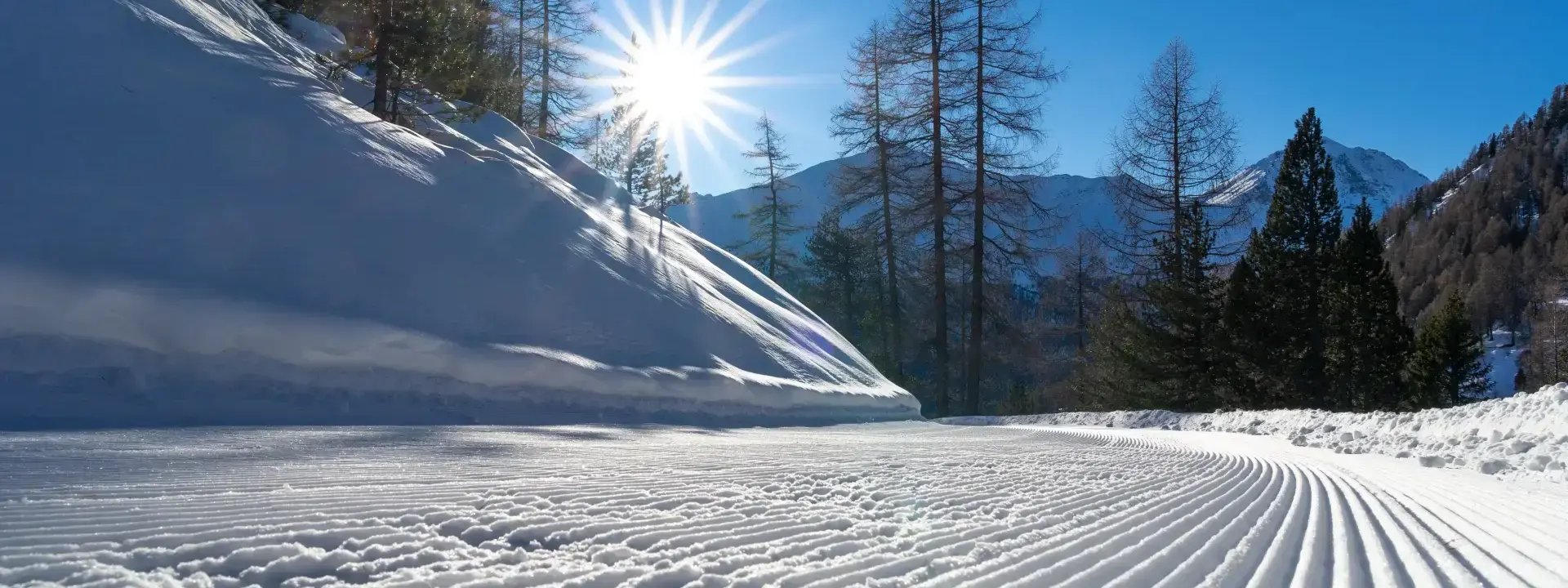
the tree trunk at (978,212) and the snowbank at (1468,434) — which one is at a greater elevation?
the tree trunk at (978,212)

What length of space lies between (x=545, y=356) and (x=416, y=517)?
471 centimetres

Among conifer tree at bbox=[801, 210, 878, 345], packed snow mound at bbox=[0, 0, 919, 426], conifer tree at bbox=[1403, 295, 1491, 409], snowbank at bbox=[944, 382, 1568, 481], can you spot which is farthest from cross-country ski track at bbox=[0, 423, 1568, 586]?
conifer tree at bbox=[1403, 295, 1491, 409]

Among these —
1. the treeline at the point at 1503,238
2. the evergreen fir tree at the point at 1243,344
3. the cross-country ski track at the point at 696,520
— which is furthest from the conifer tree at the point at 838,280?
the treeline at the point at 1503,238

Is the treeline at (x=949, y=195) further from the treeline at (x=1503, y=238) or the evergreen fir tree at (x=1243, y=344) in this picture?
the treeline at (x=1503, y=238)

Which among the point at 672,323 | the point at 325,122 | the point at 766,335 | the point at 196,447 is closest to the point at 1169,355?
the point at 766,335

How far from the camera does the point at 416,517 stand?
221 cm

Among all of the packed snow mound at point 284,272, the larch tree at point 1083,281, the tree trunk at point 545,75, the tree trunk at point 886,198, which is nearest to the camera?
the packed snow mound at point 284,272

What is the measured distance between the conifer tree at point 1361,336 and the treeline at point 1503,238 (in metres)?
37.9

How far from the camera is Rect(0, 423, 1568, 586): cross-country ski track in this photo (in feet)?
5.98

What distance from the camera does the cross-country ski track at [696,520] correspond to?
1822mm

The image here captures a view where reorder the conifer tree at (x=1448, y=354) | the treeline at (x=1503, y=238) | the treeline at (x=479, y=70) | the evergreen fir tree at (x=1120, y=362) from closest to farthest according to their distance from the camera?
the treeline at (x=479, y=70)
the evergreen fir tree at (x=1120, y=362)
the conifer tree at (x=1448, y=354)
the treeline at (x=1503, y=238)

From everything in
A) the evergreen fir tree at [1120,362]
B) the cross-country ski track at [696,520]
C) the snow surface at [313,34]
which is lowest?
the cross-country ski track at [696,520]

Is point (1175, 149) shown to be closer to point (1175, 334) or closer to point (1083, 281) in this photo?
point (1175, 334)

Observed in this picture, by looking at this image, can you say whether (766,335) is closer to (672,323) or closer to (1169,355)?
(672,323)
